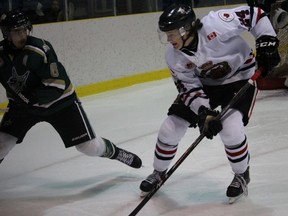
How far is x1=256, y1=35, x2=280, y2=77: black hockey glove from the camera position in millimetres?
2584

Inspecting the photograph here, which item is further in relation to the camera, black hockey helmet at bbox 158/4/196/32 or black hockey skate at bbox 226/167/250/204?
black hockey skate at bbox 226/167/250/204

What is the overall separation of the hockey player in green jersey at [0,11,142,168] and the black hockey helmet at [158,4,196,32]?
21.7 inches

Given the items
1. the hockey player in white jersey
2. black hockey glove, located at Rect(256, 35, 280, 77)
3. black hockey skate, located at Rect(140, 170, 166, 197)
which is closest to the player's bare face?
the hockey player in white jersey

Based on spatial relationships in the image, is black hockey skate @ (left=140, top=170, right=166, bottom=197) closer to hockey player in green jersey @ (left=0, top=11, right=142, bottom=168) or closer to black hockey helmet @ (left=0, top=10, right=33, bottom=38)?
hockey player in green jersey @ (left=0, top=11, right=142, bottom=168)

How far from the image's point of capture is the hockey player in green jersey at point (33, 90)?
2.68 metres

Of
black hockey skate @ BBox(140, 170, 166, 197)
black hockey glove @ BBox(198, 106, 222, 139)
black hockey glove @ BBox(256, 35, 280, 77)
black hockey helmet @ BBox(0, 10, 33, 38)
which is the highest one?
black hockey helmet @ BBox(0, 10, 33, 38)

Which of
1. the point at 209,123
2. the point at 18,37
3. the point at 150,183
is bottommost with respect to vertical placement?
the point at 150,183

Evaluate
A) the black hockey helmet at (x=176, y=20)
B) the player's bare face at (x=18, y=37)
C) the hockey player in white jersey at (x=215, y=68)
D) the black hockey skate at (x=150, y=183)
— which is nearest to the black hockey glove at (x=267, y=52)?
the hockey player in white jersey at (x=215, y=68)

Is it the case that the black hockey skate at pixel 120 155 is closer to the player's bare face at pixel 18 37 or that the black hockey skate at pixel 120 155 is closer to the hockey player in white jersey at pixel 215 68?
the hockey player in white jersey at pixel 215 68

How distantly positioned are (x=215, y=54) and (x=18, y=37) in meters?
0.82

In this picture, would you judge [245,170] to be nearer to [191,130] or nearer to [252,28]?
[252,28]

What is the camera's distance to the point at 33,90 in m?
2.75

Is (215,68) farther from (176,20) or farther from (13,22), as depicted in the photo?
(13,22)

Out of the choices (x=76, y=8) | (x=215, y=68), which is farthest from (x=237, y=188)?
(x=76, y=8)
